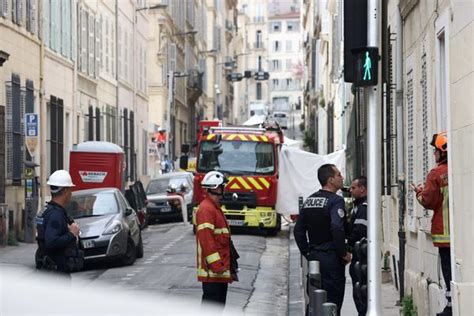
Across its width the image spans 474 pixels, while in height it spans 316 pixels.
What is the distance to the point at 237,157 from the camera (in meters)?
32.3

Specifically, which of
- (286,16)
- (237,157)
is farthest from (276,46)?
(237,157)

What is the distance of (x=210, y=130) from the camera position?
32.8 m

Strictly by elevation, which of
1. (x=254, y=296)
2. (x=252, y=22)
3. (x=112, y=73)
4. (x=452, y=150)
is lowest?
(x=254, y=296)

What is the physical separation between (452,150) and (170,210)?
92.6 feet

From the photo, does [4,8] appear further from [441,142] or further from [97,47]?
[441,142]

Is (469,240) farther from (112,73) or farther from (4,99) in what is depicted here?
(112,73)

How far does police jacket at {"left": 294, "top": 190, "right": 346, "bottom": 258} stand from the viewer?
12.3m

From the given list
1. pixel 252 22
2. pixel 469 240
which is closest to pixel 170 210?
pixel 469 240

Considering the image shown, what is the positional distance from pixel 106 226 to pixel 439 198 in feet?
38.2

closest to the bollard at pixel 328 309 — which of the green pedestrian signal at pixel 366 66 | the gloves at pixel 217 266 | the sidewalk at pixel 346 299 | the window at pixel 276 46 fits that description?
the green pedestrian signal at pixel 366 66

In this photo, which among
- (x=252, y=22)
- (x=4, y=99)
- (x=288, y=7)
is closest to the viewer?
(x=4, y=99)

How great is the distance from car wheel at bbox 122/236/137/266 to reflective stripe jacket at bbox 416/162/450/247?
38.6 feet

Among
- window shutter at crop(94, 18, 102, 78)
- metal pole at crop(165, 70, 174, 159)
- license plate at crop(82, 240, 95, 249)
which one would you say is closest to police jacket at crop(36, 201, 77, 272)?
license plate at crop(82, 240, 95, 249)

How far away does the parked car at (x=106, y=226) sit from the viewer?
22.3m
